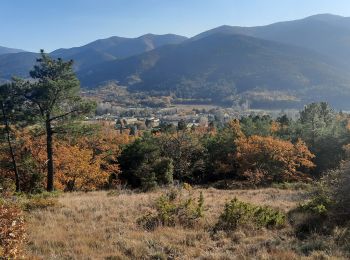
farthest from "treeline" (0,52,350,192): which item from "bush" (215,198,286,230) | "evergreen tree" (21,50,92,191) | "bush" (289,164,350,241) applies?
"bush" (289,164,350,241)

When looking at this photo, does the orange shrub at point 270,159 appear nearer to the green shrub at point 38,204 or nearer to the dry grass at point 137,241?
the green shrub at point 38,204

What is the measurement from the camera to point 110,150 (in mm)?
43031

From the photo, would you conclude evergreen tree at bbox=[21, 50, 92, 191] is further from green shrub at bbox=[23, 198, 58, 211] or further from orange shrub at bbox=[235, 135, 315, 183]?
orange shrub at bbox=[235, 135, 315, 183]

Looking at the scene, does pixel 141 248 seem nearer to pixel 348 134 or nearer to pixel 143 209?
pixel 143 209

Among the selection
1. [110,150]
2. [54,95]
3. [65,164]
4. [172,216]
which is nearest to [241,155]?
[110,150]

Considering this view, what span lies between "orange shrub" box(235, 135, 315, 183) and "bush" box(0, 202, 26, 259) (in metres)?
35.0

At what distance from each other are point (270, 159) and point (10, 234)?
38325 mm

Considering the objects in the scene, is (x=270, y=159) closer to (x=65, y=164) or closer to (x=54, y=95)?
(x=65, y=164)

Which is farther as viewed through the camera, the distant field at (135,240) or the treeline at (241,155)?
the treeline at (241,155)

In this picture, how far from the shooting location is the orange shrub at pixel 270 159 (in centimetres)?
4203

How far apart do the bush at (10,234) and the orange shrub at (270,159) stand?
35.0 m

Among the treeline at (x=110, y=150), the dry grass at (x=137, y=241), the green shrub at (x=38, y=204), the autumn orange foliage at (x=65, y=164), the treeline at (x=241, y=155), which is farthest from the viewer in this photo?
the treeline at (x=241, y=155)

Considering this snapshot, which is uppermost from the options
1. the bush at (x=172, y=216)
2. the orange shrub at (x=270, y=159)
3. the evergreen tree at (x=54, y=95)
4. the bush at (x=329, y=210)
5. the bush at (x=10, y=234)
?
the evergreen tree at (x=54, y=95)

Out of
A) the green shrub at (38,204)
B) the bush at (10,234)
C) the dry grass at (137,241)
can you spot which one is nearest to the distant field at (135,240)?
the dry grass at (137,241)
